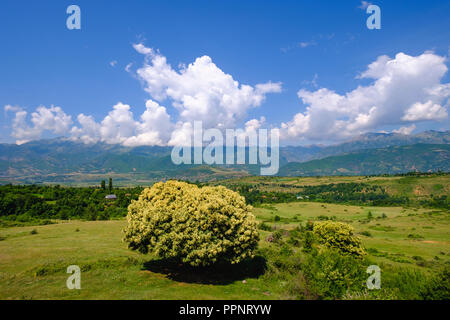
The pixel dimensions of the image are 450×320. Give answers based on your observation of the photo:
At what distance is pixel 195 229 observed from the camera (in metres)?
23.1

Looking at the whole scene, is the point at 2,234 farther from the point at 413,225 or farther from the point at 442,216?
the point at 442,216

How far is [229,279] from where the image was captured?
2588 cm

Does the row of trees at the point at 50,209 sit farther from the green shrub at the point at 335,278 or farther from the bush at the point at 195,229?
the green shrub at the point at 335,278

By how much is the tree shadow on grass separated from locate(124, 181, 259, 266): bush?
2.67 meters

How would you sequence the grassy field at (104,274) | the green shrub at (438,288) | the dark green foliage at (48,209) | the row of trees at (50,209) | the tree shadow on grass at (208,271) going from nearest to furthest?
the green shrub at (438,288) < the grassy field at (104,274) < the tree shadow on grass at (208,271) < the dark green foliage at (48,209) < the row of trees at (50,209)

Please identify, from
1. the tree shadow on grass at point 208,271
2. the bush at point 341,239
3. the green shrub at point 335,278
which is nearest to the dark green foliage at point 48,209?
the tree shadow on grass at point 208,271

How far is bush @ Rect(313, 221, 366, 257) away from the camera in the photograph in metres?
40.7

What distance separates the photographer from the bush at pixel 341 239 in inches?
1602

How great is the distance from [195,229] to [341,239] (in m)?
31.4

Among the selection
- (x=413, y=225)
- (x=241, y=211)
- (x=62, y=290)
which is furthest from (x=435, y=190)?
(x=62, y=290)

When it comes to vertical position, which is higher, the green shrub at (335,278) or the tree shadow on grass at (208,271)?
the green shrub at (335,278)

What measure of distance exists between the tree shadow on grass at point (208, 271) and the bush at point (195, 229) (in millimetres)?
2671

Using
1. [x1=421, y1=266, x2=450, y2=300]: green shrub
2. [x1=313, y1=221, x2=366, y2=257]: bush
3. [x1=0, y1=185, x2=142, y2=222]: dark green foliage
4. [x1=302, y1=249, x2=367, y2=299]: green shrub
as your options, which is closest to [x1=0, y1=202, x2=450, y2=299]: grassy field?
[x1=302, y1=249, x2=367, y2=299]: green shrub

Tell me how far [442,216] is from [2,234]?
144817 millimetres
